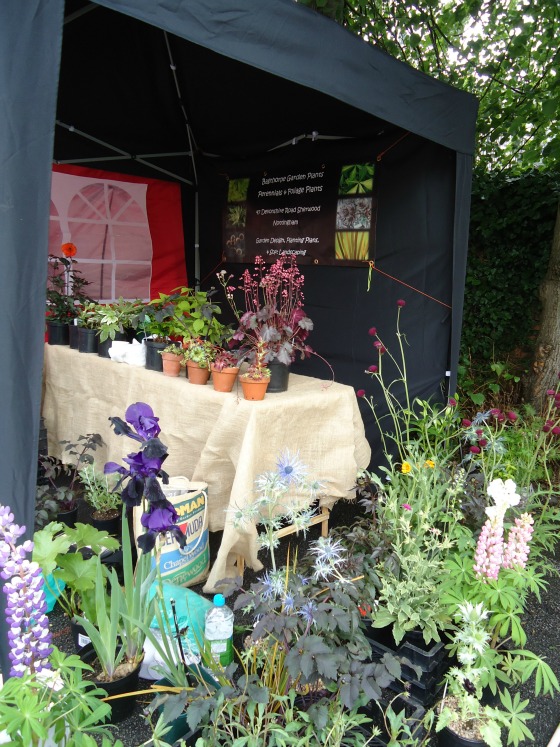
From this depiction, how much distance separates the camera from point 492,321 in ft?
14.7

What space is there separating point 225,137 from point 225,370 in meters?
2.64

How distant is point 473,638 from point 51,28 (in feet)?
6.42

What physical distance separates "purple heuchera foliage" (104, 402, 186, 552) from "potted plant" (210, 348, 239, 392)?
46.0 inches

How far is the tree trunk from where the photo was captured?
3.64 metres

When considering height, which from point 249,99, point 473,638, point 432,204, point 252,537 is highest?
point 249,99

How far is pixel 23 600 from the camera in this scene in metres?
1.06

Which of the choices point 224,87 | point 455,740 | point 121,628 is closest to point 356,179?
point 224,87

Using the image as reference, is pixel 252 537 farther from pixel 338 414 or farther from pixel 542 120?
pixel 542 120

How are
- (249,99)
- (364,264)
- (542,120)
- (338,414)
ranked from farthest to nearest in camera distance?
1. (542,120)
2. (249,99)
3. (364,264)
4. (338,414)

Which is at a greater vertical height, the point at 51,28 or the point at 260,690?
the point at 51,28

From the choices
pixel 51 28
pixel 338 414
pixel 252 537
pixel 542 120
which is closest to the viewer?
pixel 51 28

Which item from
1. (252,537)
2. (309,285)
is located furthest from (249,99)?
(252,537)

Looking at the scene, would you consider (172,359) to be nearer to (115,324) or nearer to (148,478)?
(115,324)

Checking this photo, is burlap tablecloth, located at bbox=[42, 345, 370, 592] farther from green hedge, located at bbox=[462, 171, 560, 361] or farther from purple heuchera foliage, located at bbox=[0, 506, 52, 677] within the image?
green hedge, located at bbox=[462, 171, 560, 361]
